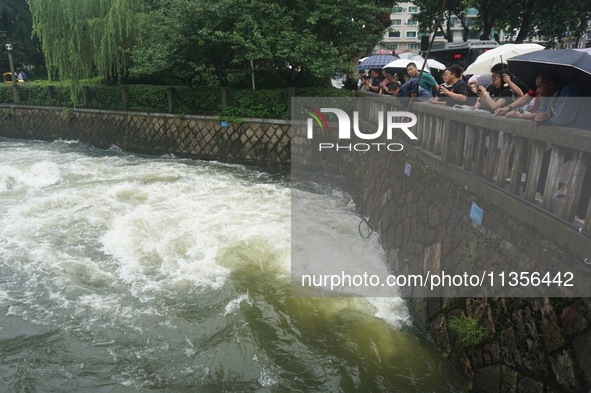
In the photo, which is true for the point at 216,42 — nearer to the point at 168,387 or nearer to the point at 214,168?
the point at 214,168

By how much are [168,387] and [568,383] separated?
3.66 m

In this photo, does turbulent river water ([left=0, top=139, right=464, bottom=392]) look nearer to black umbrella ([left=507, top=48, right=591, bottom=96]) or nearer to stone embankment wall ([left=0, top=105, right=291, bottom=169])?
black umbrella ([left=507, top=48, right=591, bottom=96])

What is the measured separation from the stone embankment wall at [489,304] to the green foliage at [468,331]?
0.15 ft

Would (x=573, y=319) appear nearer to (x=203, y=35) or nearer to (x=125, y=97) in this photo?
(x=203, y=35)

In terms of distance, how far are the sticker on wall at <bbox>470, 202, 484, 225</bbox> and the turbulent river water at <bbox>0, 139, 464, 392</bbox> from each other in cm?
159

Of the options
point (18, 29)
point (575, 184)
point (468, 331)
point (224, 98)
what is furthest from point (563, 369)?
point (18, 29)

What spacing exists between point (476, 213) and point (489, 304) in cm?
96

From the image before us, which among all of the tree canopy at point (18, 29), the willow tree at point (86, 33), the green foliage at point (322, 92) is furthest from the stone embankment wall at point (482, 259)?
the tree canopy at point (18, 29)

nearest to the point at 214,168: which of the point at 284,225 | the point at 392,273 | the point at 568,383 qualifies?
the point at 284,225

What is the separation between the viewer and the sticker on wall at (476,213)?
14.6ft

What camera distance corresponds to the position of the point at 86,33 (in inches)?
639

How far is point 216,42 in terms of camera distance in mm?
13398

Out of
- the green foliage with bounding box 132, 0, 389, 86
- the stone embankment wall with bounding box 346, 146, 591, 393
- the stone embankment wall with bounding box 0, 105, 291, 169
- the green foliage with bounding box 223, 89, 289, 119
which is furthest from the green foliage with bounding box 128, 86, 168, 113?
the stone embankment wall with bounding box 346, 146, 591, 393

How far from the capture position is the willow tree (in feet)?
51.3
